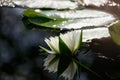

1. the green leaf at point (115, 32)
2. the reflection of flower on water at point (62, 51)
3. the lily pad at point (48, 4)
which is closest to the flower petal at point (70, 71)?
the reflection of flower on water at point (62, 51)

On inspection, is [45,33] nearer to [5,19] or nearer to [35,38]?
[35,38]

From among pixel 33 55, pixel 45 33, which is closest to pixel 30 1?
pixel 45 33

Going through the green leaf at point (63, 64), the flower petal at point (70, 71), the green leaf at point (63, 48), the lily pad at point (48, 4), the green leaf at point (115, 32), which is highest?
the lily pad at point (48, 4)

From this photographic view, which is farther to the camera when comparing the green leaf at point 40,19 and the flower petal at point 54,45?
the green leaf at point 40,19

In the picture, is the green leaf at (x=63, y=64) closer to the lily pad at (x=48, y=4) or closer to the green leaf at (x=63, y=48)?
the green leaf at (x=63, y=48)

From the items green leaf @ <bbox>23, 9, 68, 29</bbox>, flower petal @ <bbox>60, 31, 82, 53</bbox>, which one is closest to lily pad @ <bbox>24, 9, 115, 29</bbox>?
green leaf @ <bbox>23, 9, 68, 29</bbox>

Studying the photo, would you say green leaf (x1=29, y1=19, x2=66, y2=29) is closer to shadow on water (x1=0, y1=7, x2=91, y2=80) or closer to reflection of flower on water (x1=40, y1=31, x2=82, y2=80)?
shadow on water (x1=0, y1=7, x2=91, y2=80)

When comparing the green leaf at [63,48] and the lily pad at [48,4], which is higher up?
the lily pad at [48,4]

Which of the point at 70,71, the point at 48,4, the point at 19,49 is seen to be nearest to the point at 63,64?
the point at 70,71
